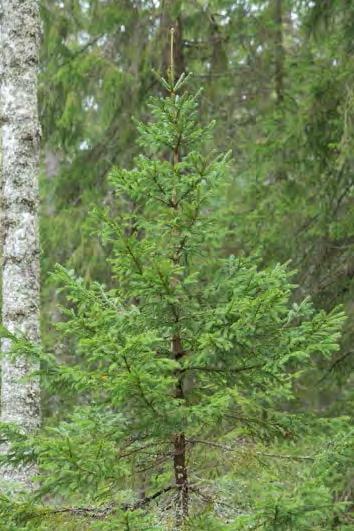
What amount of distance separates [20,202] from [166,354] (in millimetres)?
2186

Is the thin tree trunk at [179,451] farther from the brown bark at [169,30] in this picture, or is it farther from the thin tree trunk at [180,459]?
the brown bark at [169,30]

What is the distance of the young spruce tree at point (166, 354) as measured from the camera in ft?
12.0

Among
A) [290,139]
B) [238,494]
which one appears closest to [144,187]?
[238,494]

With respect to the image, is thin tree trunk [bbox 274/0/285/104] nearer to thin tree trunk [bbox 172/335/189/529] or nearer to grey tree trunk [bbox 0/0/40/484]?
grey tree trunk [bbox 0/0/40/484]

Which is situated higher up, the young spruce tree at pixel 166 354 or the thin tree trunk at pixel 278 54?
the thin tree trunk at pixel 278 54

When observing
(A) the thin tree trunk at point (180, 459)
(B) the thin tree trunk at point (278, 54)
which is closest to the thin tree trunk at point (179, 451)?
(A) the thin tree trunk at point (180, 459)

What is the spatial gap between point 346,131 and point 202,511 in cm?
415

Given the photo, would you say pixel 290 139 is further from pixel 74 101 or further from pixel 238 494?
pixel 238 494

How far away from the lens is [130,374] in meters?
3.46

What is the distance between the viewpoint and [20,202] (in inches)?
231

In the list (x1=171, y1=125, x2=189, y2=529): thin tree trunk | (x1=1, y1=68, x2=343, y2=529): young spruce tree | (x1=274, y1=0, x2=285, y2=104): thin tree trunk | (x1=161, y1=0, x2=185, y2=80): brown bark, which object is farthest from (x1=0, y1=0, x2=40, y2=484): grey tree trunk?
(x1=274, y1=0, x2=285, y2=104): thin tree trunk

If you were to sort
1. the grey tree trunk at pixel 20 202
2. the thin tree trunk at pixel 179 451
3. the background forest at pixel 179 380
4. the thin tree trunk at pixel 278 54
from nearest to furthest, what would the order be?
the background forest at pixel 179 380, the thin tree trunk at pixel 179 451, the grey tree trunk at pixel 20 202, the thin tree trunk at pixel 278 54

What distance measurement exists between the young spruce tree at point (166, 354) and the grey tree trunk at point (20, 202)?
1.56 meters

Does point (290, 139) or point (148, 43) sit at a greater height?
point (148, 43)
